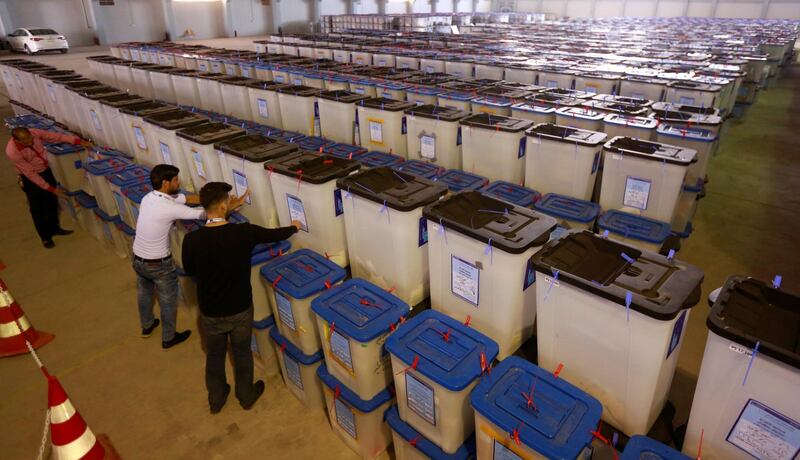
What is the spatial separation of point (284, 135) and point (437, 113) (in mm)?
2258

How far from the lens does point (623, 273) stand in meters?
2.33

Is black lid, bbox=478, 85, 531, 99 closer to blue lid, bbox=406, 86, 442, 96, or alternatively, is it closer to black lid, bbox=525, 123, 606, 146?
blue lid, bbox=406, 86, 442, 96

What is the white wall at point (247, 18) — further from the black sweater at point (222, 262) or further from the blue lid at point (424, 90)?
the black sweater at point (222, 262)

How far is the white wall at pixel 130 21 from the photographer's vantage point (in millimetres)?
26266

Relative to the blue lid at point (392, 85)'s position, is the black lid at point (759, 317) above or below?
below

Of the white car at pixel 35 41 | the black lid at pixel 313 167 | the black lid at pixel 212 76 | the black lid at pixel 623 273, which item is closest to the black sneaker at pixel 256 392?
the black lid at pixel 313 167

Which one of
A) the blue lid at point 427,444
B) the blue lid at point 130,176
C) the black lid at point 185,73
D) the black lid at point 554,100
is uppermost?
the black lid at point 185,73

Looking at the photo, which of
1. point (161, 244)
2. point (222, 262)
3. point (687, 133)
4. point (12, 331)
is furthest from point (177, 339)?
point (687, 133)

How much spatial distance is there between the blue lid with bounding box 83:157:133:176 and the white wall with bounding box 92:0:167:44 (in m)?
27.2

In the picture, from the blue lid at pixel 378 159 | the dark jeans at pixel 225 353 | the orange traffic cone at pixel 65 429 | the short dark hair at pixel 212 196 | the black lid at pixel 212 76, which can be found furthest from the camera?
the black lid at pixel 212 76

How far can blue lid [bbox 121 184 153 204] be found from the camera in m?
4.75

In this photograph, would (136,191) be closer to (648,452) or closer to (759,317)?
(648,452)

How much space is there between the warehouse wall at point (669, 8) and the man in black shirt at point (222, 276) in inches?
1941

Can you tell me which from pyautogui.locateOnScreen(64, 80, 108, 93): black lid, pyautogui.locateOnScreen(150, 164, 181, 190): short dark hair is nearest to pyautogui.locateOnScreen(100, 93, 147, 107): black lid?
pyautogui.locateOnScreen(64, 80, 108, 93): black lid
